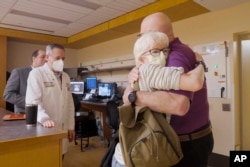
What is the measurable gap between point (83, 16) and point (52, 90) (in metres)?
2.80

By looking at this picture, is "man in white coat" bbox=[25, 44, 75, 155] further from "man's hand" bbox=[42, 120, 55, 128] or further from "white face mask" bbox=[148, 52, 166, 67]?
"white face mask" bbox=[148, 52, 166, 67]

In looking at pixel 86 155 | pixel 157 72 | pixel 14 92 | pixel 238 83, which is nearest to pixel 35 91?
pixel 14 92

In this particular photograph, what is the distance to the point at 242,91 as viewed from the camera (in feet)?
11.3

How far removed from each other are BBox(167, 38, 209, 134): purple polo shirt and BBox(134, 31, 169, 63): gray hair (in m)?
0.06

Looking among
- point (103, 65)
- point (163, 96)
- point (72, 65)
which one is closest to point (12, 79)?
point (163, 96)

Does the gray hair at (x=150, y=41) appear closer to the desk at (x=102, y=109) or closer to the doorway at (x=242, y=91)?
the doorway at (x=242, y=91)

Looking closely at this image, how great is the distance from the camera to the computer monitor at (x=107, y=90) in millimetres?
5125

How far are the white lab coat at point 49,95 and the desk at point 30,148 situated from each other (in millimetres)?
476

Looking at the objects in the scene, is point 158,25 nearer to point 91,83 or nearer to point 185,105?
point 185,105

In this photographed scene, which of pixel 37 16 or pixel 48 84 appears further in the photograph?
pixel 37 16

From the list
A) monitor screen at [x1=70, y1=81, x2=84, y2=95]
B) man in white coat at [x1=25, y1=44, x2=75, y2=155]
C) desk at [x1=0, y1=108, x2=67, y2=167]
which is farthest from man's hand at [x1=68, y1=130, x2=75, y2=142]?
monitor screen at [x1=70, y1=81, x2=84, y2=95]

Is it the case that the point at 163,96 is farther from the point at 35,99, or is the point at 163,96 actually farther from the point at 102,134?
the point at 102,134

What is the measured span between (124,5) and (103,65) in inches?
96.8

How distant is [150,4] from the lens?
3635 mm
